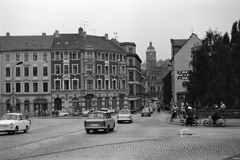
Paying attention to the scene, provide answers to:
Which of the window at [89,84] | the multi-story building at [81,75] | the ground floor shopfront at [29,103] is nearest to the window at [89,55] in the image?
the multi-story building at [81,75]

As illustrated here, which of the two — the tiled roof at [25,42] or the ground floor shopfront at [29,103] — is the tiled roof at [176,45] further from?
the ground floor shopfront at [29,103]

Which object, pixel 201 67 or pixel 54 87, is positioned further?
pixel 54 87

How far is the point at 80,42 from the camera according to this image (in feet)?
282

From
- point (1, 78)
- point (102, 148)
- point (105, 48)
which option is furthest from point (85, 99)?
point (102, 148)

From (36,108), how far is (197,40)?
120 ft

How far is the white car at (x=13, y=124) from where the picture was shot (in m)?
28.5

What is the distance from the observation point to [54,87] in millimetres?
82812

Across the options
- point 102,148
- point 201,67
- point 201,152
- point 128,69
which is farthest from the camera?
point 128,69

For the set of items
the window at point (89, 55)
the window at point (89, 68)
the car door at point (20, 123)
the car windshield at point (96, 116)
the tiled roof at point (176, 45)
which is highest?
the tiled roof at point (176, 45)

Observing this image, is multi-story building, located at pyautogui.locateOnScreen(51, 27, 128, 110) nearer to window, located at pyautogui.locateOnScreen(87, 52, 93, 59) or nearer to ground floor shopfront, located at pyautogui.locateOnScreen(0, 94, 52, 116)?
window, located at pyautogui.locateOnScreen(87, 52, 93, 59)

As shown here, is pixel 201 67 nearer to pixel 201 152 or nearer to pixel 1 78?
pixel 201 152

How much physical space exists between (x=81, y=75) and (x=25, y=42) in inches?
554

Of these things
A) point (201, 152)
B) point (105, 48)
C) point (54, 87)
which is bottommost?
point (201, 152)

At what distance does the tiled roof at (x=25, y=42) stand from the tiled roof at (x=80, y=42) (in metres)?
1.91
